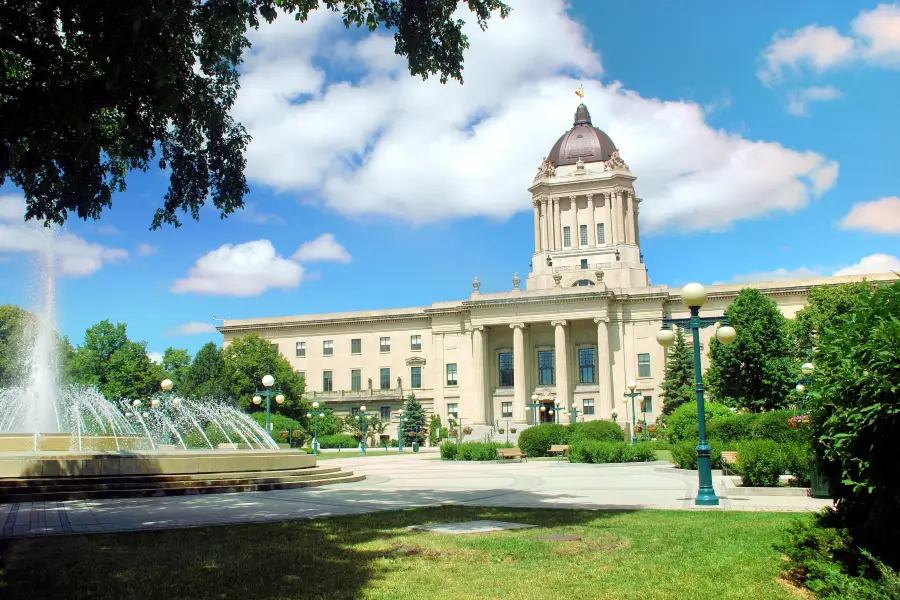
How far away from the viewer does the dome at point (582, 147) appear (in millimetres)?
83875

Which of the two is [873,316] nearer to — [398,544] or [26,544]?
[398,544]

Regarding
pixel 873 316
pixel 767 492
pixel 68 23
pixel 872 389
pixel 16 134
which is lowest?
pixel 767 492

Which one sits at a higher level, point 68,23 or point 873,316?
point 68,23

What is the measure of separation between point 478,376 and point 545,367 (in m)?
7.02

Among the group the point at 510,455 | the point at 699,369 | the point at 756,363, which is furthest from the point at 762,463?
the point at 756,363

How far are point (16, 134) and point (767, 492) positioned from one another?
14832 millimetres

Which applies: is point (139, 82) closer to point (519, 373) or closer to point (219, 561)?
point (219, 561)

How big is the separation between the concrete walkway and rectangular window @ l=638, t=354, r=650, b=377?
49.2 metres

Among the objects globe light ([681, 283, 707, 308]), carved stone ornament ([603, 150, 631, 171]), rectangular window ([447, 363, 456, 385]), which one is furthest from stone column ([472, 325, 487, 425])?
globe light ([681, 283, 707, 308])

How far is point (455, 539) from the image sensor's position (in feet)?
32.7

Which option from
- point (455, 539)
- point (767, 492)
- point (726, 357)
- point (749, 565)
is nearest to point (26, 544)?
point (455, 539)

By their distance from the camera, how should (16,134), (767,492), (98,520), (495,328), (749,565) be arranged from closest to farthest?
(749,565) < (16,134) < (98,520) < (767,492) < (495,328)

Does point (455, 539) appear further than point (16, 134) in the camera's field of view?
Yes

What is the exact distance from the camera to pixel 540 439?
38094 mm
